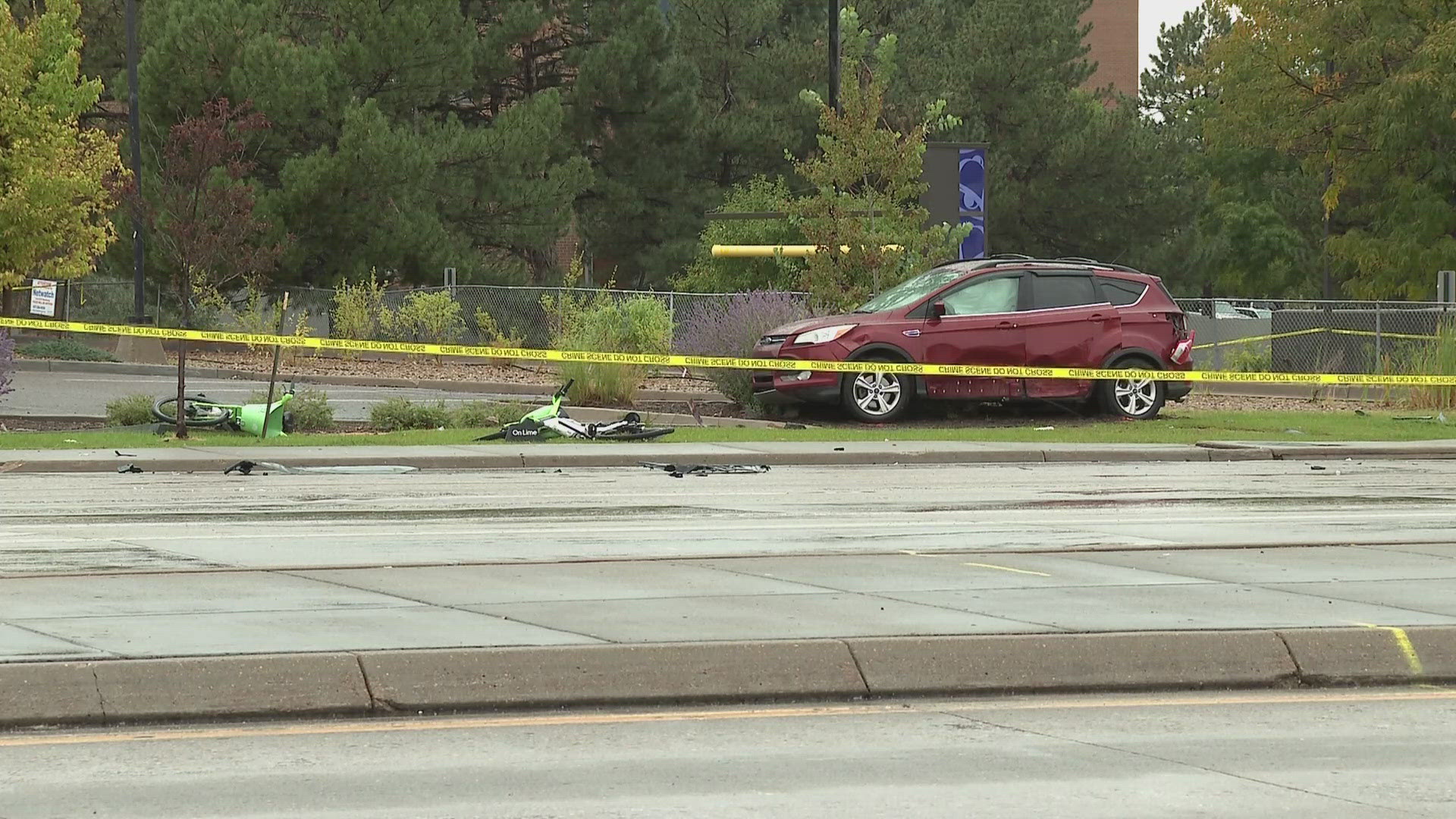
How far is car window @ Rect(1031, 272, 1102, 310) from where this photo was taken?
23.4m

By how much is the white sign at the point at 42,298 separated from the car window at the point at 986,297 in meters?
18.7

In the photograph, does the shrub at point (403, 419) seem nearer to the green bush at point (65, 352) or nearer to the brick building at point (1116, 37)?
the green bush at point (65, 352)

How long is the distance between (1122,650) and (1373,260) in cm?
4296

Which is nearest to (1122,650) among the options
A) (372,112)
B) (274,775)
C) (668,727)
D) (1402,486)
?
(668,727)

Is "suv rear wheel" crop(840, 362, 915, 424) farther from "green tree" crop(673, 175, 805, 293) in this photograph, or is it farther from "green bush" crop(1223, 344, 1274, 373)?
"green tree" crop(673, 175, 805, 293)

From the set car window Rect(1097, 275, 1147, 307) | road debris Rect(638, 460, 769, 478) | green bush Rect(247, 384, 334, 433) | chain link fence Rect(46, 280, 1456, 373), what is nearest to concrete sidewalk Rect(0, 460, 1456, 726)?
road debris Rect(638, 460, 769, 478)

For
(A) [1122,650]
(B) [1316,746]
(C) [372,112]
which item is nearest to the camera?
(B) [1316,746]

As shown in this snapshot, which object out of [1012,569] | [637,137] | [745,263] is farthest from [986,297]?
[637,137]

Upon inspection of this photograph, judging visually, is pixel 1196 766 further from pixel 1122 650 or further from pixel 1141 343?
pixel 1141 343

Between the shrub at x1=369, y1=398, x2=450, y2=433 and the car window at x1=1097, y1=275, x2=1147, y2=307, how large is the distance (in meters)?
7.87

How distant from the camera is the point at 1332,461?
20422 millimetres

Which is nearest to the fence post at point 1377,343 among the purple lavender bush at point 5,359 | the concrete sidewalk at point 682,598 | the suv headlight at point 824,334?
the suv headlight at point 824,334

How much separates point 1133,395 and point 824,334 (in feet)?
12.9

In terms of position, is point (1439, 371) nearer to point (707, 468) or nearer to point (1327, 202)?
point (707, 468)
